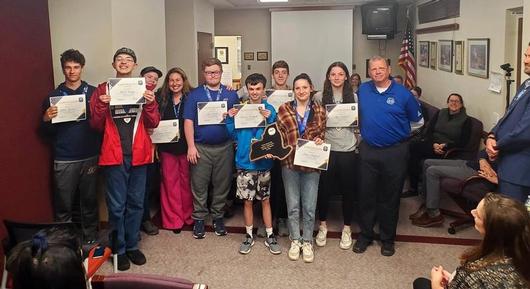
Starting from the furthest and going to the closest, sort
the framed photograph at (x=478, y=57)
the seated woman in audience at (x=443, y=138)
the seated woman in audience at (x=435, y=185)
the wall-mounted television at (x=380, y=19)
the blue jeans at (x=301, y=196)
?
1. the wall-mounted television at (x=380, y=19)
2. the framed photograph at (x=478, y=57)
3. the seated woman in audience at (x=443, y=138)
4. the seated woman in audience at (x=435, y=185)
5. the blue jeans at (x=301, y=196)

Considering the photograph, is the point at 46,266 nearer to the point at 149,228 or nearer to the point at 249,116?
the point at 249,116

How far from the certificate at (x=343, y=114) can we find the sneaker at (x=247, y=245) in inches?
45.3

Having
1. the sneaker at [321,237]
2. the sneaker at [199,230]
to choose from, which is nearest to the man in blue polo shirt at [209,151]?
the sneaker at [199,230]

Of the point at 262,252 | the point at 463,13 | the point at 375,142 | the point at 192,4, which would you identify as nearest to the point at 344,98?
the point at 375,142

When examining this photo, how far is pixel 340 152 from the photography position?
12.4 feet

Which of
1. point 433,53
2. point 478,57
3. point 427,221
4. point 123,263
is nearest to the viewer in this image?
point 123,263

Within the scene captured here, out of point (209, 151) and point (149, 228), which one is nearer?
point (209, 151)

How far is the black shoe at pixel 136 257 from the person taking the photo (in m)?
3.61

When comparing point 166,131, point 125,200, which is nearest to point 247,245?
point 125,200

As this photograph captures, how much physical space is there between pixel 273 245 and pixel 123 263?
115 cm

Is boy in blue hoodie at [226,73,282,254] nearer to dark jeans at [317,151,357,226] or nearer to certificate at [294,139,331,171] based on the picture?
certificate at [294,139,331,171]

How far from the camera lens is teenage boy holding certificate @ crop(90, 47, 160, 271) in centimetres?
333

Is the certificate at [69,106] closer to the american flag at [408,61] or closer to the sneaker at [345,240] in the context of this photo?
the sneaker at [345,240]

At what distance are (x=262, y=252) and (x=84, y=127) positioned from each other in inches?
65.6
